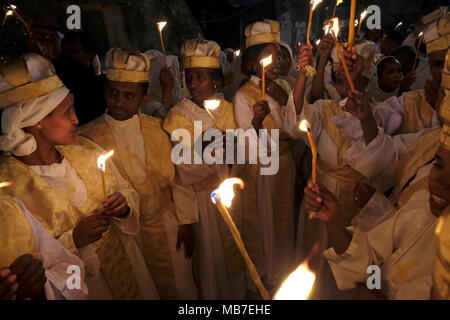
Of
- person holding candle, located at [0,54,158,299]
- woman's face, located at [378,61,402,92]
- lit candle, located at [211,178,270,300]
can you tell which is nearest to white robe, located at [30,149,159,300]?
person holding candle, located at [0,54,158,299]

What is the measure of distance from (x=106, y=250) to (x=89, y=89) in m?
2.90

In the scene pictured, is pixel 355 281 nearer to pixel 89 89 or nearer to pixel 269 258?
pixel 269 258

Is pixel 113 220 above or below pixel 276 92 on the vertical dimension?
below

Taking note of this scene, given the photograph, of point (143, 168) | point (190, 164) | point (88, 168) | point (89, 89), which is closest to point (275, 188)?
point (190, 164)

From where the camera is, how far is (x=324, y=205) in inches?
71.1

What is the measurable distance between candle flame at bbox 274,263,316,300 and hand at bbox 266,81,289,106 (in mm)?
3017

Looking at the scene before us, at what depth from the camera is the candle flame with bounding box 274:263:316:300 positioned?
3.08 feet

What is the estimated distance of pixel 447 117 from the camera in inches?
57.8

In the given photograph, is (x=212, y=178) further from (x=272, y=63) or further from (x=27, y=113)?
(x=27, y=113)

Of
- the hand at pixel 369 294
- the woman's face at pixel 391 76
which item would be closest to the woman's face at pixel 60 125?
the hand at pixel 369 294

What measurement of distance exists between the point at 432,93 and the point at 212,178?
7.98 ft

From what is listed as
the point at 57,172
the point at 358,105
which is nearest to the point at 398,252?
the point at 358,105

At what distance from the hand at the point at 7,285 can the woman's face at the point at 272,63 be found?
3130 millimetres

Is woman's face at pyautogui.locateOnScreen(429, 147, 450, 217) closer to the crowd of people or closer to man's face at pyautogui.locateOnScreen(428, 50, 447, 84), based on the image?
the crowd of people
